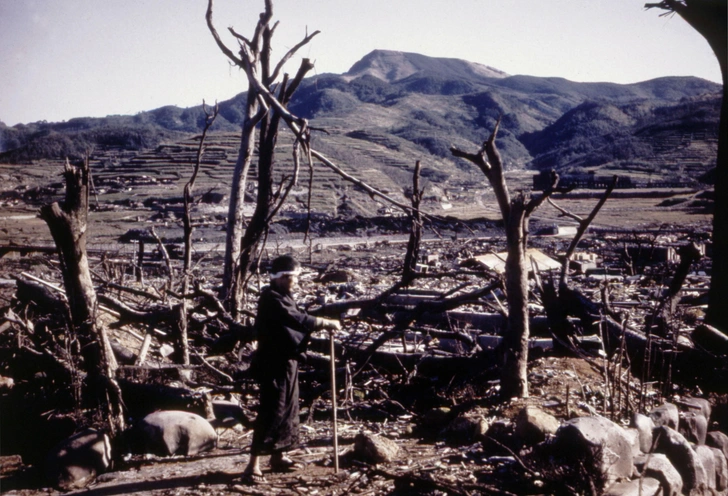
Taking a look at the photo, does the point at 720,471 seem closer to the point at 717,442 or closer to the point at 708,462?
the point at 708,462

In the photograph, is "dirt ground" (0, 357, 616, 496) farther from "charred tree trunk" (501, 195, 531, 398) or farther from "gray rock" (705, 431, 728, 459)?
"gray rock" (705, 431, 728, 459)

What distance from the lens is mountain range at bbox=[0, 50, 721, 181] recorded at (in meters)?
58.8

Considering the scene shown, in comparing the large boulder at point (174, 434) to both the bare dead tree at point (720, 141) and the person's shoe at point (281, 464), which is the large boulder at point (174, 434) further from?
the bare dead tree at point (720, 141)

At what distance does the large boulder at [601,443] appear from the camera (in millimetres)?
3557

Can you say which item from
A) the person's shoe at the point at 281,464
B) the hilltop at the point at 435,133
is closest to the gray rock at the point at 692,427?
the person's shoe at the point at 281,464

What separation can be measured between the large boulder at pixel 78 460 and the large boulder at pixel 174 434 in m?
0.27

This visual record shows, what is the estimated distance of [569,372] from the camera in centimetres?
556

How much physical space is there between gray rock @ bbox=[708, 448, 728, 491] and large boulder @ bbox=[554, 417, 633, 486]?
125 cm

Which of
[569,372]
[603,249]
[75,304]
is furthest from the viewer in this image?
[603,249]

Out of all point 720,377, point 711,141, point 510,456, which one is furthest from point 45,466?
point 711,141

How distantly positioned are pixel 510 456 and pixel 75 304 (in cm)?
333

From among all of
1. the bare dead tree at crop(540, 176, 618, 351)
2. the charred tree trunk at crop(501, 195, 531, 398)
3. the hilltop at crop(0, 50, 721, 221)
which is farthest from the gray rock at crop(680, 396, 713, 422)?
the hilltop at crop(0, 50, 721, 221)

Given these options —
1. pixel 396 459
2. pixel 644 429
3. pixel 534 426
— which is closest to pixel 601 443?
pixel 534 426

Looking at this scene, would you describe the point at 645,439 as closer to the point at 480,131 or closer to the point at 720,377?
the point at 720,377
